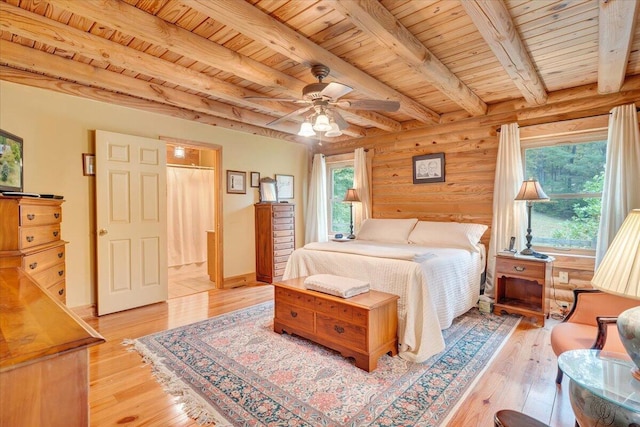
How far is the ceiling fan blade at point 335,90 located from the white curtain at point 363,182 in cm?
251

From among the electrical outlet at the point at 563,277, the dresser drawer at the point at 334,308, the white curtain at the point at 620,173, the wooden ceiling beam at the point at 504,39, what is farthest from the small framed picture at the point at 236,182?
the white curtain at the point at 620,173

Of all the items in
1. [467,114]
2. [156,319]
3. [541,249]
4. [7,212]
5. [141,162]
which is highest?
[467,114]

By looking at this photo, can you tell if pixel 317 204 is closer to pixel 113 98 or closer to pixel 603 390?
pixel 113 98

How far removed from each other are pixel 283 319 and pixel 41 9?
2744mm

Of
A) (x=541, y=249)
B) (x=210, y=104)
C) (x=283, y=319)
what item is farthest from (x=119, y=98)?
(x=541, y=249)

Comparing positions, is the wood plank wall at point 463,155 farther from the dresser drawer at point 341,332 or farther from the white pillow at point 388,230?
the dresser drawer at point 341,332

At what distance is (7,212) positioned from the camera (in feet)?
6.48

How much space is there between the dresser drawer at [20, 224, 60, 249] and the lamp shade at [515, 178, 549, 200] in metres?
4.09

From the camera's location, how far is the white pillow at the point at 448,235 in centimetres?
350

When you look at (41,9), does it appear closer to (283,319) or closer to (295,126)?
(283,319)

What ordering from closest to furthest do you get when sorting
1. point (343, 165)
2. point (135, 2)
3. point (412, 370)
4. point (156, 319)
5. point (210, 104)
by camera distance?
1. point (135, 2)
2. point (412, 370)
3. point (156, 319)
4. point (210, 104)
5. point (343, 165)

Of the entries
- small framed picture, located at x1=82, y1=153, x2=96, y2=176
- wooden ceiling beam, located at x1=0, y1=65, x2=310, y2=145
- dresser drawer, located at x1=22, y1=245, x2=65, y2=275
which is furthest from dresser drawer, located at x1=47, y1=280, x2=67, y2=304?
wooden ceiling beam, located at x1=0, y1=65, x2=310, y2=145

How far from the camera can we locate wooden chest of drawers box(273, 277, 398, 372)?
7.14ft

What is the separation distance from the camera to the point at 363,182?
490 centimetres
